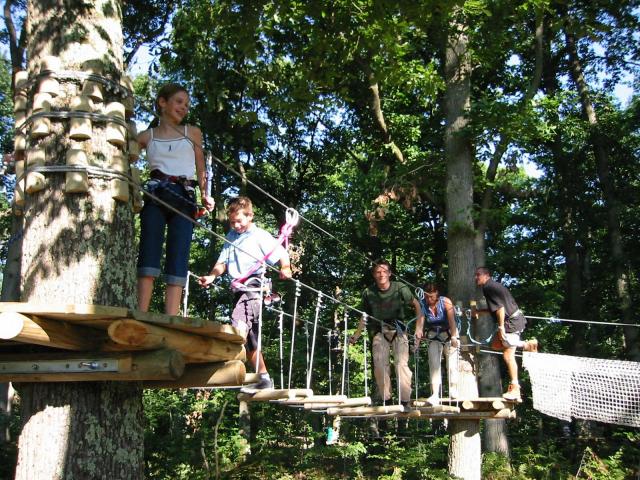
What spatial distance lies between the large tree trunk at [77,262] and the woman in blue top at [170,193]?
41 cm

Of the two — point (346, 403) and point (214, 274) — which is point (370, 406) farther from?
point (214, 274)

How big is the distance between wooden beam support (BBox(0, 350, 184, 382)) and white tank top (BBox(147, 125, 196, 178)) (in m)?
1.15

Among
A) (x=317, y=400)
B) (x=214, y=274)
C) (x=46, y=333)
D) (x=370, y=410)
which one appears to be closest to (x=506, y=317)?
(x=370, y=410)

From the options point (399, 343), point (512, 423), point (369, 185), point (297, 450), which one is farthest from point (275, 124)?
point (399, 343)

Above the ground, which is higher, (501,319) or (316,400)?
(501,319)

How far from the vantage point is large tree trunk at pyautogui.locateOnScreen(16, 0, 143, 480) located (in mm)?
2479

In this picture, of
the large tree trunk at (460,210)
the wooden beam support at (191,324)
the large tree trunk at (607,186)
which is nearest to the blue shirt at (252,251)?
the wooden beam support at (191,324)

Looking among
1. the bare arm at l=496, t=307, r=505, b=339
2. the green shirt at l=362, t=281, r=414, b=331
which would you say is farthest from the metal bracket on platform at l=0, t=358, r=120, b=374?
the bare arm at l=496, t=307, r=505, b=339

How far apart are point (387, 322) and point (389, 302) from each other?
19 cm

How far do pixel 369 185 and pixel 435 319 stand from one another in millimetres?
3532

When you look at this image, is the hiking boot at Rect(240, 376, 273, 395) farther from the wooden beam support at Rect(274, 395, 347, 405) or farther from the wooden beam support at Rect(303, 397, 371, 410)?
the wooden beam support at Rect(303, 397, 371, 410)

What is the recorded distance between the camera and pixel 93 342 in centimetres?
248

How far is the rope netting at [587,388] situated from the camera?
273 inches

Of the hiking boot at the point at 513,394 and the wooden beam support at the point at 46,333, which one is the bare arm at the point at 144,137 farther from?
the hiking boot at the point at 513,394
